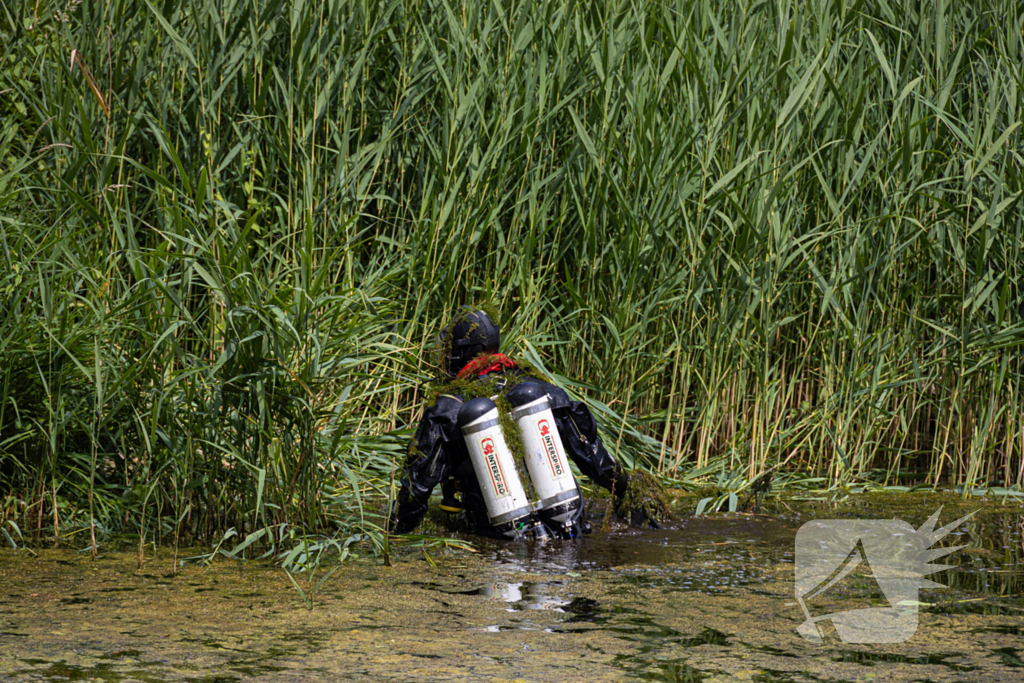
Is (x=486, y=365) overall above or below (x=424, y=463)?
above

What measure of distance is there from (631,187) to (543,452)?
5.29 feet

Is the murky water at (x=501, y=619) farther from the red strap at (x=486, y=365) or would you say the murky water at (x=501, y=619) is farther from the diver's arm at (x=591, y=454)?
the red strap at (x=486, y=365)

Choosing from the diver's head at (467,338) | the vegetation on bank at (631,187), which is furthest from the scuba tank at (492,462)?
the vegetation on bank at (631,187)

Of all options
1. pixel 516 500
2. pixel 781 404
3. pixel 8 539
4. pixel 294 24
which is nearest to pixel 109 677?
pixel 8 539

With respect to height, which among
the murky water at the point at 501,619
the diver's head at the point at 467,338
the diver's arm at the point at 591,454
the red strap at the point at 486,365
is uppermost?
the diver's head at the point at 467,338

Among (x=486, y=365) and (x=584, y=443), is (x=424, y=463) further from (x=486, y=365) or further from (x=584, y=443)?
(x=584, y=443)

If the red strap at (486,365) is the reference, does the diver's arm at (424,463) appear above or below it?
below

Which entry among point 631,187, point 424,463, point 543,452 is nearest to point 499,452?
point 543,452

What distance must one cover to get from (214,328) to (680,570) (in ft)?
6.25

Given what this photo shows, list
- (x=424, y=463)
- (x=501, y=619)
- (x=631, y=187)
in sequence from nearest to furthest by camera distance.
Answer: (x=501, y=619), (x=424, y=463), (x=631, y=187)

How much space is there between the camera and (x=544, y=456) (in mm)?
4133

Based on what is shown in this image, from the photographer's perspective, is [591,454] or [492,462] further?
[591,454]

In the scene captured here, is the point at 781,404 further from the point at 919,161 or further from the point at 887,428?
the point at 919,161

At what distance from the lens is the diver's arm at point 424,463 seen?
4.18m
